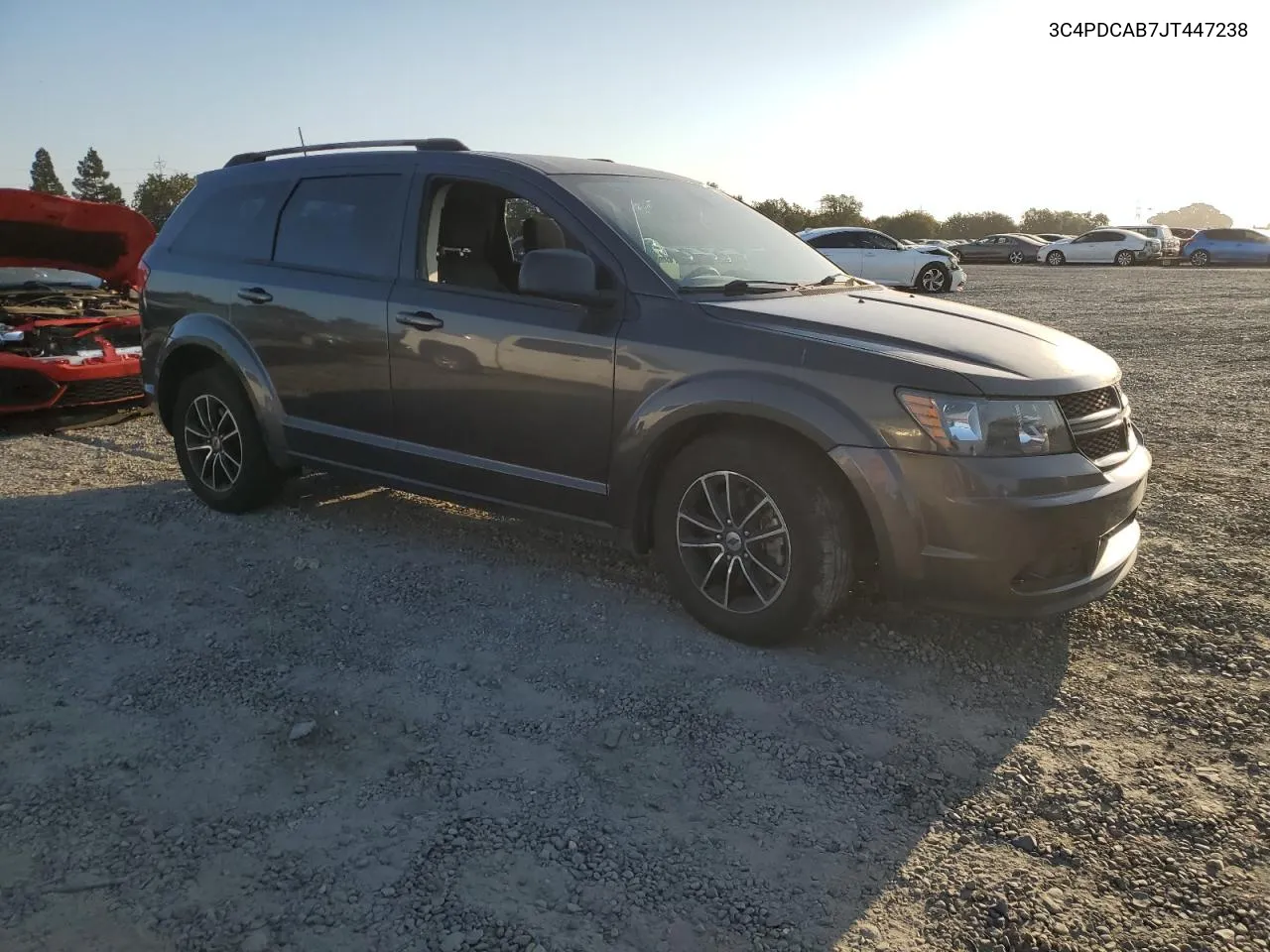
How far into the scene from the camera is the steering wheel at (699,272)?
166 inches

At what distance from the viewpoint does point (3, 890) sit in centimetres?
253

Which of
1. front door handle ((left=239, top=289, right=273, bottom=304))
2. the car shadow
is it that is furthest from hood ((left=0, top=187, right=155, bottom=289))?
the car shadow

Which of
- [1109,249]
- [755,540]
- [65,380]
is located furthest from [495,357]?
[1109,249]

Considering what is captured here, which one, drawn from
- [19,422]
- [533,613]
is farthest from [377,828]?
[19,422]

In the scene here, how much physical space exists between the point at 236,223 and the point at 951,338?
3890 mm

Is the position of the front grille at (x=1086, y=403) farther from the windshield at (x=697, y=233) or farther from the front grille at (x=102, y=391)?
the front grille at (x=102, y=391)

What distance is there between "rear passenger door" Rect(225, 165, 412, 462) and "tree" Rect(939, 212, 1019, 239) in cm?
5610

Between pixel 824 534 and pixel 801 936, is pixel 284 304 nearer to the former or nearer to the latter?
pixel 824 534

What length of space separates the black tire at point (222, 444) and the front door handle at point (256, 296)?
18.8 inches

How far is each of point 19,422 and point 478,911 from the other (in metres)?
7.55

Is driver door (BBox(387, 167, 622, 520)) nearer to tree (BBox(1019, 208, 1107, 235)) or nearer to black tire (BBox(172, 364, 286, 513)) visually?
black tire (BBox(172, 364, 286, 513))

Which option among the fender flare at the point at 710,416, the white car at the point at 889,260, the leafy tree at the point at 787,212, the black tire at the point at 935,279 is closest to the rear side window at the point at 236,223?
the fender flare at the point at 710,416

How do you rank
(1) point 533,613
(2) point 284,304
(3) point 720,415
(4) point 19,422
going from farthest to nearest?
(4) point 19,422, (2) point 284,304, (1) point 533,613, (3) point 720,415

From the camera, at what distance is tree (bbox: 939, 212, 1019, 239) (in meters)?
57.3
